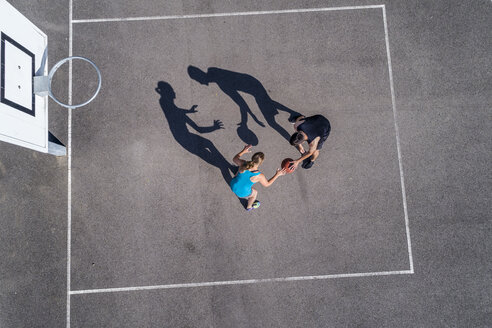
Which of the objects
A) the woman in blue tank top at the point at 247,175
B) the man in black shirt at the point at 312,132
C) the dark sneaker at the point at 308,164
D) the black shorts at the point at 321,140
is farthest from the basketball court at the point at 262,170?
the woman in blue tank top at the point at 247,175

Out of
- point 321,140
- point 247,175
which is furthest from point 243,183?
point 321,140

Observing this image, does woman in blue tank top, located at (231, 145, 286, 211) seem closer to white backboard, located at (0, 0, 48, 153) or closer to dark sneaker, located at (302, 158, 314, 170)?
dark sneaker, located at (302, 158, 314, 170)

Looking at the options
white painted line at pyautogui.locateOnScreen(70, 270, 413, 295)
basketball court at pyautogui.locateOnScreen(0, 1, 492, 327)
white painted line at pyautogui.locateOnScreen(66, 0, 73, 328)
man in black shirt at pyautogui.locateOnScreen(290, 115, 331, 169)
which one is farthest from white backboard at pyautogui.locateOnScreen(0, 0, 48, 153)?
man in black shirt at pyautogui.locateOnScreen(290, 115, 331, 169)

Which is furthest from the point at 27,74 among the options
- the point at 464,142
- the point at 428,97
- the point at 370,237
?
the point at 464,142

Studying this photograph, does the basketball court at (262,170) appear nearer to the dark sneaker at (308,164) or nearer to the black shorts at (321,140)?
the dark sneaker at (308,164)

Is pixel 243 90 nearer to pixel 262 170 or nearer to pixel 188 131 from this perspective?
pixel 188 131

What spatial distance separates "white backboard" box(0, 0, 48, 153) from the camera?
450 cm

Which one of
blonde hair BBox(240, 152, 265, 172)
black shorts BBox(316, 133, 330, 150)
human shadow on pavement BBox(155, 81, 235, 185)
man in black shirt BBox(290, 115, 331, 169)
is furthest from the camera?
human shadow on pavement BBox(155, 81, 235, 185)

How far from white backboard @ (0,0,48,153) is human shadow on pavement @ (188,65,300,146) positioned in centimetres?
286

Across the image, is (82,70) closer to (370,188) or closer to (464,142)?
(370,188)

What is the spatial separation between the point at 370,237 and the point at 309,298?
185 cm

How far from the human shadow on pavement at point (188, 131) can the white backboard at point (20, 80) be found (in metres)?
2.24

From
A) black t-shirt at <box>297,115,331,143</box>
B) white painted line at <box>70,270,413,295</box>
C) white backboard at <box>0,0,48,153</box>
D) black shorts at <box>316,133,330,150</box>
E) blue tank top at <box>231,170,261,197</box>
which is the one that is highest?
white backboard at <box>0,0,48,153</box>

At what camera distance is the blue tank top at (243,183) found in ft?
17.9
